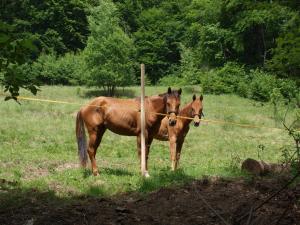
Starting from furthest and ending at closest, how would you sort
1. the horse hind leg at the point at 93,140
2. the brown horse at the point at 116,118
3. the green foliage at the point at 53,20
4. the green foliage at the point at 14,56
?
the green foliage at the point at 53,20, the brown horse at the point at 116,118, the horse hind leg at the point at 93,140, the green foliage at the point at 14,56

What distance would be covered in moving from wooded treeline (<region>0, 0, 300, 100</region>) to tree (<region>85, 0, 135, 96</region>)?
89 millimetres

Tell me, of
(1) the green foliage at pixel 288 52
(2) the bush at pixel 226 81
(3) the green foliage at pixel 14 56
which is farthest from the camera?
(2) the bush at pixel 226 81


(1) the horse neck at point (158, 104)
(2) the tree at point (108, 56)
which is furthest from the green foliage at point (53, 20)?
(1) the horse neck at point (158, 104)

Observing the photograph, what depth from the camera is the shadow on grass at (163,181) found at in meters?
7.95

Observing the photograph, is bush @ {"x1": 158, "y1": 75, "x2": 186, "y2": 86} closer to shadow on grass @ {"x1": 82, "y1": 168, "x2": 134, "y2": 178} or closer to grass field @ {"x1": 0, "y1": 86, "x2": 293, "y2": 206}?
grass field @ {"x1": 0, "y1": 86, "x2": 293, "y2": 206}

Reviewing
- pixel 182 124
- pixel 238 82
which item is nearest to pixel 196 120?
pixel 182 124

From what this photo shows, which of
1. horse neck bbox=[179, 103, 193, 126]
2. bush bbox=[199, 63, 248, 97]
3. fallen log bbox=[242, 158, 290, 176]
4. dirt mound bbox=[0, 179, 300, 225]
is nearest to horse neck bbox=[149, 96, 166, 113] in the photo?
horse neck bbox=[179, 103, 193, 126]

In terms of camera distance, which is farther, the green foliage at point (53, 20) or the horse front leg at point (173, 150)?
the green foliage at point (53, 20)

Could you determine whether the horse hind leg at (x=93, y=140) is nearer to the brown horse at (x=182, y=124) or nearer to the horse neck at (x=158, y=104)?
the horse neck at (x=158, y=104)

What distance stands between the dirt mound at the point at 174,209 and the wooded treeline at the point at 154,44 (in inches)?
71.6

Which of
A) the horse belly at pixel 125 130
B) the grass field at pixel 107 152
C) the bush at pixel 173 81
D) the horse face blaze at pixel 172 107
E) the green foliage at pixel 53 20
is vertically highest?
the green foliage at pixel 53 20

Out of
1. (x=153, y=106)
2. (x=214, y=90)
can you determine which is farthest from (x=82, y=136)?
(x=214, y=90)

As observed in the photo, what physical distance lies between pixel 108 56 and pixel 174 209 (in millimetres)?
35074

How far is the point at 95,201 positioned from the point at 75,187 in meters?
1.57
